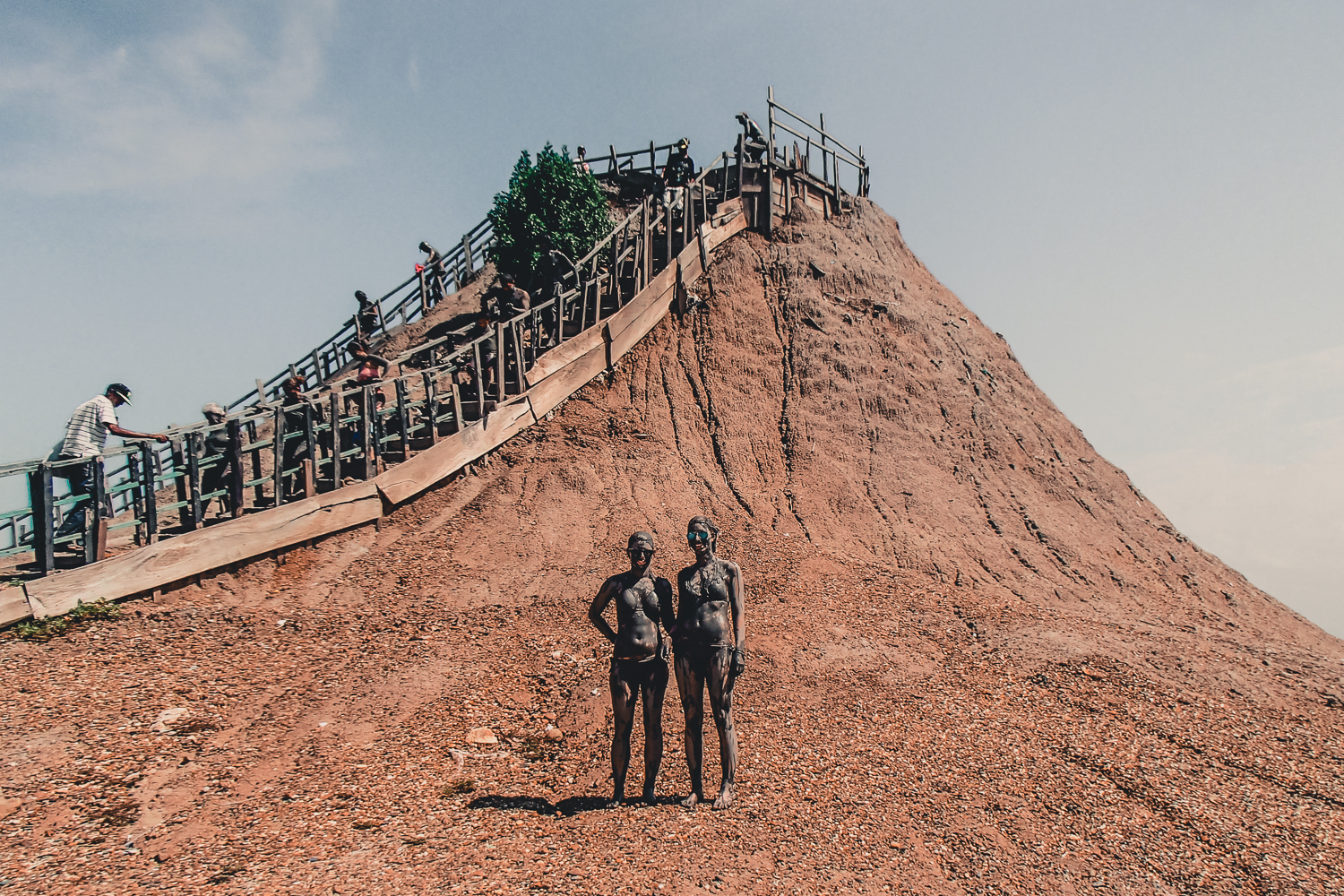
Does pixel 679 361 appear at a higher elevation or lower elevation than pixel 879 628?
higher

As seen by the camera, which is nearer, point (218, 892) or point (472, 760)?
point (218, 892)

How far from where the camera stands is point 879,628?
387 inches

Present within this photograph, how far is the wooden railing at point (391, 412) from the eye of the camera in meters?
9.14

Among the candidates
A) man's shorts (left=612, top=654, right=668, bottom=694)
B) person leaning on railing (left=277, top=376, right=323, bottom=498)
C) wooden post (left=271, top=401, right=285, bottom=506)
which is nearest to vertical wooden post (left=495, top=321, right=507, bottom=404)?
person leaning on railing (left=277, top=376, right=323, bottom=498)

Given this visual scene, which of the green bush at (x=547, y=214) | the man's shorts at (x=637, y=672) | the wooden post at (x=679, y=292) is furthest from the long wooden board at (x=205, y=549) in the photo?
the green bush at (x=547, y=214)

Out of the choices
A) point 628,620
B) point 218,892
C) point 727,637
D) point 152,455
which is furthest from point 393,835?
point 152,455

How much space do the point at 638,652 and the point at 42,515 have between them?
667 centimetres

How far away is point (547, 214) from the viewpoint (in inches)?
667

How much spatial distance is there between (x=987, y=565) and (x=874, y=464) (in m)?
2.50

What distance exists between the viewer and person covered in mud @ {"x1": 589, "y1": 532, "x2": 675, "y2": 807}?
6039 millimetres

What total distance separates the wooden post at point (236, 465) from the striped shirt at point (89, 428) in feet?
3.92

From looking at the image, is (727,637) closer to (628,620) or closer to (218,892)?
(628,620)

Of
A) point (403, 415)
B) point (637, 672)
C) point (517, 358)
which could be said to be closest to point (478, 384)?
point (517, 358)

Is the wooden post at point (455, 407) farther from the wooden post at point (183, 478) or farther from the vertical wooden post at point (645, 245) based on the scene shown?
the vertical wooden post at point (645, 245)
